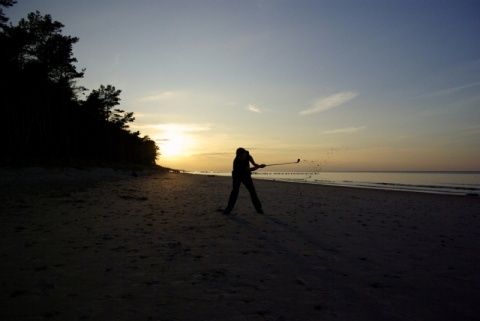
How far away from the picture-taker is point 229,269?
4984 mm

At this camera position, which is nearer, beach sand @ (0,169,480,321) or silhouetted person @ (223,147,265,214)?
beach sand @ (0,169,480,321)

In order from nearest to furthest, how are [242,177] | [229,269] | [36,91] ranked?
[229,269] → [242,177] → [36,91]

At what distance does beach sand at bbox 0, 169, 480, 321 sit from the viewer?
139 inches

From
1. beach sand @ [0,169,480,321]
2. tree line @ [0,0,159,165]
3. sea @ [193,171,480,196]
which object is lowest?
beach sand @ [0,169,480,321]

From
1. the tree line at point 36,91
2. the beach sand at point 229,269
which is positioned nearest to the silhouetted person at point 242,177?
the beach sand at point 229,269

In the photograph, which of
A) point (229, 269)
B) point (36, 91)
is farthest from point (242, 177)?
point (36, 91)

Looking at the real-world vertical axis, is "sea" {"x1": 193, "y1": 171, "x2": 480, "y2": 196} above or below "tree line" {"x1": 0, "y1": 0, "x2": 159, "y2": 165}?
below

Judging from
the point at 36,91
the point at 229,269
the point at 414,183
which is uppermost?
the point at 36,91

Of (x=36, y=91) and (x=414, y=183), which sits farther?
(x=414, y=183)

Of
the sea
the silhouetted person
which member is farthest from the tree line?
the sea

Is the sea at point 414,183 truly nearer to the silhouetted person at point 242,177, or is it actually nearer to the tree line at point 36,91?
the silhouetted person at point 242,177

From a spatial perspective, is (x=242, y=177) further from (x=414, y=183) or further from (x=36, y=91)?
(x=414, y=183)

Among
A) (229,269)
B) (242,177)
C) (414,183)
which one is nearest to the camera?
(229,269)

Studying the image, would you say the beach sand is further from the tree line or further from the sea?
the sea
